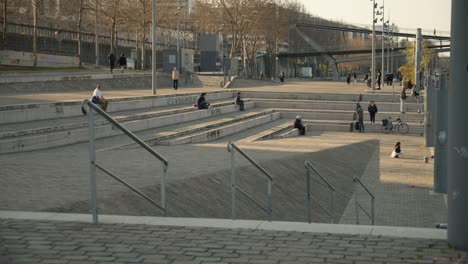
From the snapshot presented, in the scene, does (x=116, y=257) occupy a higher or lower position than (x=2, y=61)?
lower

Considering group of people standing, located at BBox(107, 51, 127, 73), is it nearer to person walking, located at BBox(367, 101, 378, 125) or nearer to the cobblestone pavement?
person walking, located at BBox(367, 101, 378, 125)

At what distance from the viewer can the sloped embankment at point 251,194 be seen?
36.2 feet

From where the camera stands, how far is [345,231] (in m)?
6.91

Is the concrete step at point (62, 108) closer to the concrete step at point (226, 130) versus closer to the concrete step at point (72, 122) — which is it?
the concrete step at point (72, 122)

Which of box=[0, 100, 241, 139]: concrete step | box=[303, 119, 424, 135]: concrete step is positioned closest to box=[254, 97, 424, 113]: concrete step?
box=[303, 119, 424, 135]: concrete step

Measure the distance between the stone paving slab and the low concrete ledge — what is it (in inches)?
1.7

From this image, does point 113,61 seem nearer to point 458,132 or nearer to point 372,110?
point 372,110

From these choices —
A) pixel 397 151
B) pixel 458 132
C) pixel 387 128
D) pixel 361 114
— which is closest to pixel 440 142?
pixel 458 132

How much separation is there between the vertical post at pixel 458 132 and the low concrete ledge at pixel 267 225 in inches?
20.1

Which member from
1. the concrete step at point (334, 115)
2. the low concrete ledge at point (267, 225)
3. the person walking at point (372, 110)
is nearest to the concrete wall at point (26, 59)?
the concrete step at point (334, 115)

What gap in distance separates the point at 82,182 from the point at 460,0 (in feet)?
27.5

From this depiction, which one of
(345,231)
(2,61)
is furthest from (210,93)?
(345,231)

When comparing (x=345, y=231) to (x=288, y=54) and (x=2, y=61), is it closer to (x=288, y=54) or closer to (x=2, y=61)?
(x=2, y=61)

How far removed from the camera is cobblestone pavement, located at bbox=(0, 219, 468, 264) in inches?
232
